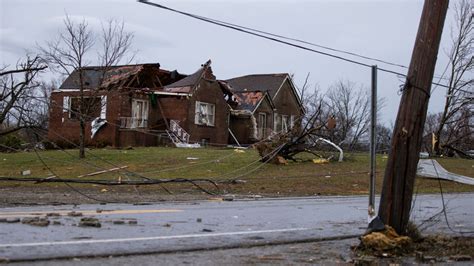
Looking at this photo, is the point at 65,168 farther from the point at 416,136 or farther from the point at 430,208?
the point at 416,136

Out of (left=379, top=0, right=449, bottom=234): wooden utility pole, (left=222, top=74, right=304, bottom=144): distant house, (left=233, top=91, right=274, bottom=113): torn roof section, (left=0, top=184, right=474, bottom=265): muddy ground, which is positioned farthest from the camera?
(left=233, top=91, right=274, bottom=113): torn roof section

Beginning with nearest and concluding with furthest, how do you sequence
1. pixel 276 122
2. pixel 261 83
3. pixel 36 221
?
pixel 36 221, pixel 276 122, pixel 261 83

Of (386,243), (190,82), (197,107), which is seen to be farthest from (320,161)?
(386,243)

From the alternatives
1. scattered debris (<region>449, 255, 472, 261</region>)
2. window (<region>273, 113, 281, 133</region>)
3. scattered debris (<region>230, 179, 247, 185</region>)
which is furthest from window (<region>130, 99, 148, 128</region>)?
scattered debris (<region>449, 255, 472, 261</region>)

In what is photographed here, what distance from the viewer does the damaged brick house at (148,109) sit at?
40.7 m

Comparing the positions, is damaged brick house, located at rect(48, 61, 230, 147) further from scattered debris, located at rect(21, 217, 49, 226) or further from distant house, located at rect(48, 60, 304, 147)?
scattered debris, located at rect(21, 217, 49, 226)

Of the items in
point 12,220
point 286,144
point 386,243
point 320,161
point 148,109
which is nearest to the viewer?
point 386,243

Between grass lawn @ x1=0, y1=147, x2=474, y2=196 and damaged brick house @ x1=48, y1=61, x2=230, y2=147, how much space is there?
928cm

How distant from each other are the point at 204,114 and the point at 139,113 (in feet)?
16.9

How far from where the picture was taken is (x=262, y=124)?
174 ft

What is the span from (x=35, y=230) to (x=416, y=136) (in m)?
4.95

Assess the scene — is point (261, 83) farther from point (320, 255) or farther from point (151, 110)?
point (320, 255)

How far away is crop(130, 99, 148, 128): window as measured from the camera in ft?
136

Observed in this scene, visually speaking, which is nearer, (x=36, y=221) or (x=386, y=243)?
(x=386, y=243)
